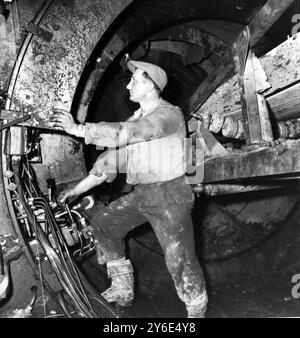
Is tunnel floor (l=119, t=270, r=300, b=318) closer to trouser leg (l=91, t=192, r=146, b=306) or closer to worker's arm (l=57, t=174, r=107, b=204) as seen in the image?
trouser leg (l=91, t=192, r=146, b=306)

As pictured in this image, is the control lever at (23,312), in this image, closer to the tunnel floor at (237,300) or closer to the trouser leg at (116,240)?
the trouser leg at (116,240)

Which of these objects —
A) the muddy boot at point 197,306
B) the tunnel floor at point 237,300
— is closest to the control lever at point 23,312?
the tunnel floor at point 237,300

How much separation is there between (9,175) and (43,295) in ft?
3.19

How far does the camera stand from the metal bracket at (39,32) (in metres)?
2.63

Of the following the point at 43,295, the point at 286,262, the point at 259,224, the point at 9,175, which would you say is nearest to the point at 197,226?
the point at 259,224

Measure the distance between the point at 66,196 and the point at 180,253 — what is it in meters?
1.08

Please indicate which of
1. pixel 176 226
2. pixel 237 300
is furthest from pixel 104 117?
pixel 237 300

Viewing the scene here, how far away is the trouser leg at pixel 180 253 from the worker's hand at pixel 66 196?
30.4 inches

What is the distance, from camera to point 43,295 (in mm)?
2748

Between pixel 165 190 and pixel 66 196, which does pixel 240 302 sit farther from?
pixel 66 196

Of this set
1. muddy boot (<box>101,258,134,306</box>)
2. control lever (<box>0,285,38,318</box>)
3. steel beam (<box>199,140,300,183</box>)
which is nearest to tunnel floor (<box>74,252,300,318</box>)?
muddy boot (<box>101,258,134,306</box>)

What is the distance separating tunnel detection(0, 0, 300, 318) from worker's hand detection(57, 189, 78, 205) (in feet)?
0.16

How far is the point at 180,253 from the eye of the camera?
2871 mm

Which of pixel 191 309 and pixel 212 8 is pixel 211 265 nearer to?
pixel 191 309
